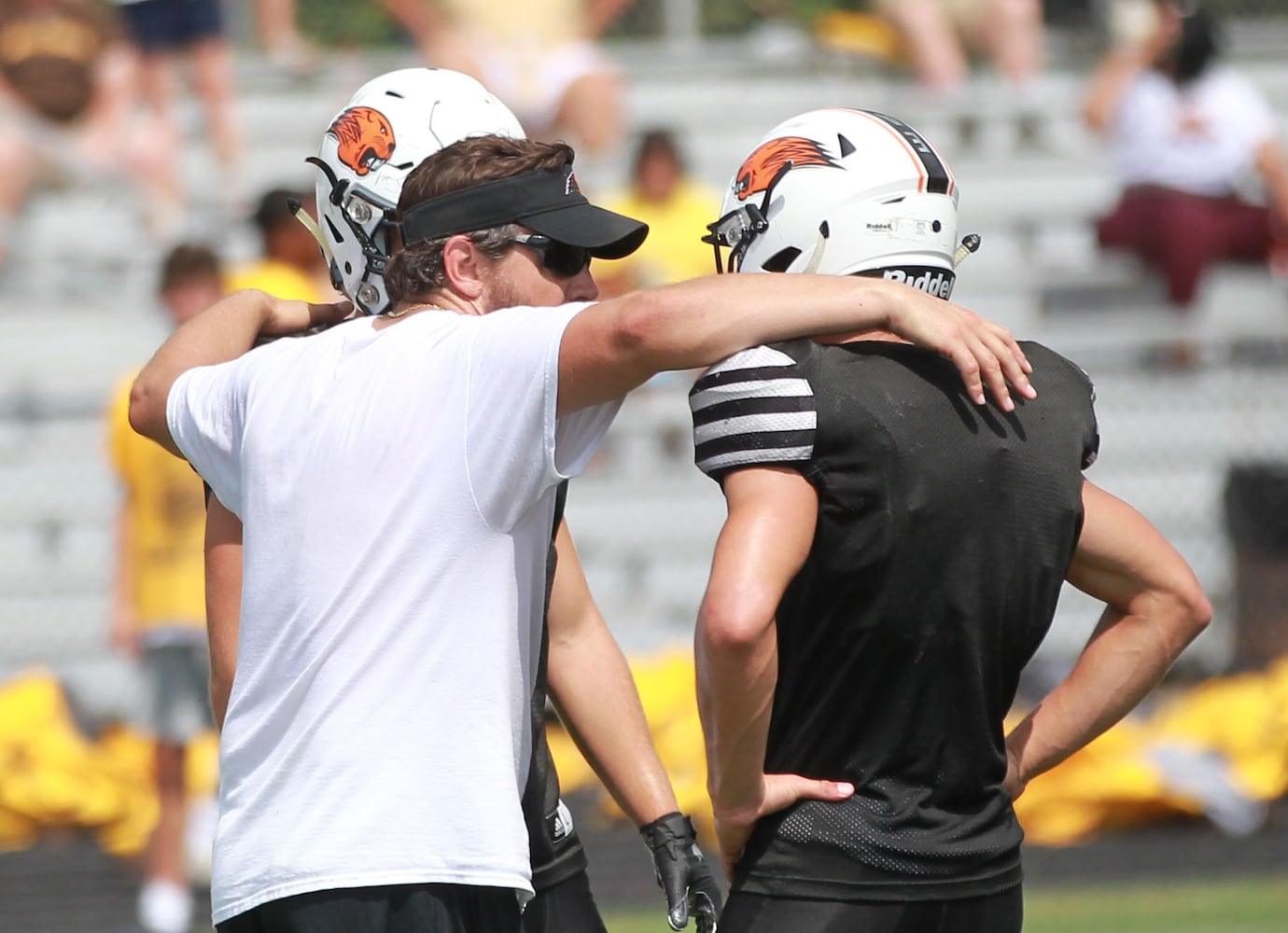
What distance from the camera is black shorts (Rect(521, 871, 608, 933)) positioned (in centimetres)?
298

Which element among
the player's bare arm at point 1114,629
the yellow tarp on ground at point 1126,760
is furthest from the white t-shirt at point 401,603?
the yellow tarp on ground at point 1126,760

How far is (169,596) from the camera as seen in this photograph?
6.53 meters

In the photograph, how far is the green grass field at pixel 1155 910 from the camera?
6.28 m

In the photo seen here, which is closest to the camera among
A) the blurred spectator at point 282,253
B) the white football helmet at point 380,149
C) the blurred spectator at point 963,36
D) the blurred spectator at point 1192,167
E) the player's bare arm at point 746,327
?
the player's bare arm at point 746,327

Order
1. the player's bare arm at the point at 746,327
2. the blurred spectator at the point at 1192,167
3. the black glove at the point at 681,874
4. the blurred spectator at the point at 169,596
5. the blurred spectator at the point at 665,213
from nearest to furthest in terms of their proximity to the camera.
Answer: the player's bare arm at the point at 746,327 → the black glove at the point at 681,874 → the blurred spectator at the point at 169,596 → the blurred spectator at the point at 665,213 → the blurred spectator at the point at 1192,167

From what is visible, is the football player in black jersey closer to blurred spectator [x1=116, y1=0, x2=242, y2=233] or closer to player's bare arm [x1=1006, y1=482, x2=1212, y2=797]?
player's bare arm [x1=1006, y1=482, x2=1212, y2=797]

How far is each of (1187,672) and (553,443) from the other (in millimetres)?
6587

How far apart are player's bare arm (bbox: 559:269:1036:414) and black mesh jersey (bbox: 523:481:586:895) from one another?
54cm

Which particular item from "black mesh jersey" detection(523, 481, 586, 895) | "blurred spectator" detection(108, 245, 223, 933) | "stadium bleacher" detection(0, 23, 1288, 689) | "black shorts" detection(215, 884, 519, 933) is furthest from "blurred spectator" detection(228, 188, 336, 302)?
"black shorts" detection(215, 884, 519, 933)

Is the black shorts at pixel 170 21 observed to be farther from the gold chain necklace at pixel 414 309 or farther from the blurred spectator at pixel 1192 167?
the gold chain necklace at pixel 414 309

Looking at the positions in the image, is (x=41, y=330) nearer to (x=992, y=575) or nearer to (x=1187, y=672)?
(x=1187, y=672)

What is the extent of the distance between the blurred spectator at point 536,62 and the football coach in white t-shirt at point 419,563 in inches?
307

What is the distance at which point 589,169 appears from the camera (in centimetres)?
1055

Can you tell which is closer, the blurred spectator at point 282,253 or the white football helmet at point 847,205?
the white football helmet at point 847,205
